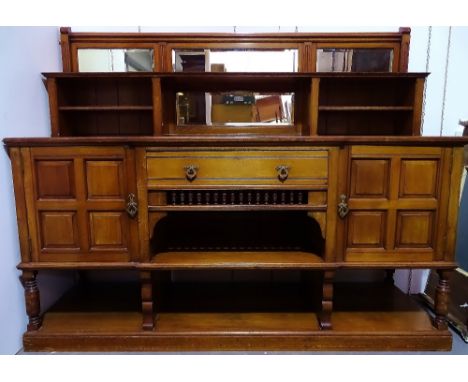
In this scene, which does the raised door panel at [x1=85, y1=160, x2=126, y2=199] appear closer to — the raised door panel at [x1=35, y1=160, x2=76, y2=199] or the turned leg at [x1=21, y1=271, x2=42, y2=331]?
the raised door panel at [x1=35, y1=160, x2=76, y2=199]

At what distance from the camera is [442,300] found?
1.96 m

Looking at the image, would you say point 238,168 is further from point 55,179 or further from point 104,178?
point 55,179

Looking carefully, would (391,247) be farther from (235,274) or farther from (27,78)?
(27,78)

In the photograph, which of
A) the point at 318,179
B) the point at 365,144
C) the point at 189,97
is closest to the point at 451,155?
the point at 365,144

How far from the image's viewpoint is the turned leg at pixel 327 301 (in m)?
1.91

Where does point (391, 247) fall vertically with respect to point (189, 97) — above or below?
below

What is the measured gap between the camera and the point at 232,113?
2256mm

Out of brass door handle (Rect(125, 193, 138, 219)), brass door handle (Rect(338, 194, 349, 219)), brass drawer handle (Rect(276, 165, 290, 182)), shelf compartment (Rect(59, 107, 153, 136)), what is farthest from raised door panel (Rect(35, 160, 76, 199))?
brass door handle (Rect(338, 194, 349, 219))

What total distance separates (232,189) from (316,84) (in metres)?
0.77

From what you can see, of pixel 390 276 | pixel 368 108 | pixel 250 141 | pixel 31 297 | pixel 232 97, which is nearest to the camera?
pixel 250 141

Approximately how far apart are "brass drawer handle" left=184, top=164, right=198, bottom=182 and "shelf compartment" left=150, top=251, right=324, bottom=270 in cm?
45

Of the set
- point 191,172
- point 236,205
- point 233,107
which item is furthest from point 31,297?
point 233,107

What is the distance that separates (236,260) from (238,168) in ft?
1.64

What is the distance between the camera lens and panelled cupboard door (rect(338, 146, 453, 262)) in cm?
182
